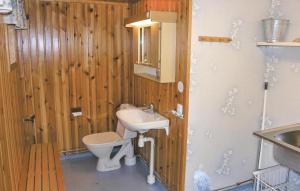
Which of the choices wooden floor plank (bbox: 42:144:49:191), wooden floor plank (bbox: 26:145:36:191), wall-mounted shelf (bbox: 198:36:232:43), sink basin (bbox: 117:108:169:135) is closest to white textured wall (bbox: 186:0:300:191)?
wall-mounted shelf (bbox: 198:36:232:43)

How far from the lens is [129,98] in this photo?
3924mm

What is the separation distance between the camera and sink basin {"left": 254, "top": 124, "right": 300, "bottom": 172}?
1.80 metres

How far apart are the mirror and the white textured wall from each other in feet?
1.40

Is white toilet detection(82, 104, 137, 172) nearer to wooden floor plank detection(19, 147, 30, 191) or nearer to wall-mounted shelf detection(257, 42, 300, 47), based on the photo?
wooden floor plank detection(19, 147, 30, 191)

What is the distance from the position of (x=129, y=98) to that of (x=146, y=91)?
26.1 inches

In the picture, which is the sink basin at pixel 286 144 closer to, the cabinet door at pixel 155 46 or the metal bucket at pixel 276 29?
the metal bucket at pixel 276 29

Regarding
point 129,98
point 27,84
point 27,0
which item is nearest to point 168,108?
point 129,98

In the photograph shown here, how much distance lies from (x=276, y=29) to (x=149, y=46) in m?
1.26

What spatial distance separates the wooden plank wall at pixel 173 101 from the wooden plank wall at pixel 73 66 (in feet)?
1.92

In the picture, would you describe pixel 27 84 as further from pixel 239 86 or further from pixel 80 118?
pixel 239 86

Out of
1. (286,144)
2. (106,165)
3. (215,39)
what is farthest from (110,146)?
(286,144)

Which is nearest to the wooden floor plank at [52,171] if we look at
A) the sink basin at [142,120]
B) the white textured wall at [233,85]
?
the sink basin at [142,120]

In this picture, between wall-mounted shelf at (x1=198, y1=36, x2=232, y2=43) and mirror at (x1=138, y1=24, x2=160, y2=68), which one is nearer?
wall-mounted shelf at (x1=198, y1=36, x2=232, y2=43)

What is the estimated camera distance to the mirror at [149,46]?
263cm
